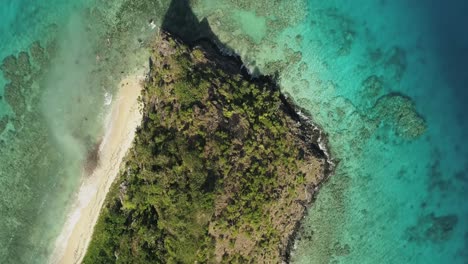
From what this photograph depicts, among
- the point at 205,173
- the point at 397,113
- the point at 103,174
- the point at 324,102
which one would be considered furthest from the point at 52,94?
the point at 397,113

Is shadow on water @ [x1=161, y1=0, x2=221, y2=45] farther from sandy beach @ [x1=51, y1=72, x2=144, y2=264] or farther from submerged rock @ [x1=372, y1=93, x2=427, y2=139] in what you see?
submerged rock @ [x1=372, y1=93, x2=427, y2=139]

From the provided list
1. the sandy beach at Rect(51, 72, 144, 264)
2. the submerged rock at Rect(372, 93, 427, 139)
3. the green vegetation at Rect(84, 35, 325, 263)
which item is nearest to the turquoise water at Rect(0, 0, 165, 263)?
the sandy beach at Rect(51, 72, 144, 264)

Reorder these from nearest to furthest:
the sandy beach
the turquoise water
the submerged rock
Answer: the sandy beach < the turquoise water < the submerged rock

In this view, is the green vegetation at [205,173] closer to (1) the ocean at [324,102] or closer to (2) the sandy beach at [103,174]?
(2) the sandy beach at [103,174]

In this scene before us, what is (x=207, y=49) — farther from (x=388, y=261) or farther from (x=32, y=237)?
(x=388, y=261)

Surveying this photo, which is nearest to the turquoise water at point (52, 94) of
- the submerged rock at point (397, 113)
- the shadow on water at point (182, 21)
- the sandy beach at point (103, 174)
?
the sandy beach at point (103, 174)

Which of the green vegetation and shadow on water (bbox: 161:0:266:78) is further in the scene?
shadow on water (bbox: 161:0:266:78)
